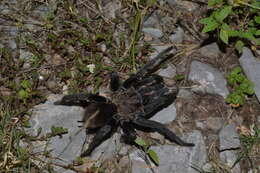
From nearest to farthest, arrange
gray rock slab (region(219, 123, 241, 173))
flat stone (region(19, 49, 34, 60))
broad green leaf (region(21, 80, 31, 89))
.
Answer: gray rock slab (region(219, 123, 241, 173)), broad green leaf (region(21, 80, 31, 89)), flat stone (region(19, 49, 34, 60))

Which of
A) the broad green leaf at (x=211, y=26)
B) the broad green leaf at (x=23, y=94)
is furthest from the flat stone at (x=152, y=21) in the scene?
the broad green leaf at (x=23, y=94)

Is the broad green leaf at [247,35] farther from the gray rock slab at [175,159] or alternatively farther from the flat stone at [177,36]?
the gray rock slab at [175,159]

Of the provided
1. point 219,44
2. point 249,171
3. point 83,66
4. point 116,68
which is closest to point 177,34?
point 219,44

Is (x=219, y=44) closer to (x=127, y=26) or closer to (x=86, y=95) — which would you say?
(x=127, y=26)

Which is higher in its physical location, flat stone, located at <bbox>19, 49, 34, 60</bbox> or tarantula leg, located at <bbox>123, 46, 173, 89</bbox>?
tarantula leg, located at <bbox>123, 46, 173, 89</bbox>

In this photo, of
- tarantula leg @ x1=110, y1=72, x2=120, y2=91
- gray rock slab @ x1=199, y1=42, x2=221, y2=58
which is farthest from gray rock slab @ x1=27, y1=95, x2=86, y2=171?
gray rock slab @ x1=199, y1=42, x2=221, y2=58

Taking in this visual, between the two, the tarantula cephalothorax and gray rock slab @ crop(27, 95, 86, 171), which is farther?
gray rock slab @ crop(27, 95, 86, 171)

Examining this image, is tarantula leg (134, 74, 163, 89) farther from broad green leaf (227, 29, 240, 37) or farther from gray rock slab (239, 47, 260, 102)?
gray rock slab (239, 47, 260, 102)

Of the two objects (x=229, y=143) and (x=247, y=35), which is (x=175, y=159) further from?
(x=247, y=35)
